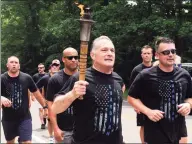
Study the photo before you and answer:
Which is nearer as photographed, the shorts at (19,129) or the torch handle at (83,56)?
the torch handle at (83,56)

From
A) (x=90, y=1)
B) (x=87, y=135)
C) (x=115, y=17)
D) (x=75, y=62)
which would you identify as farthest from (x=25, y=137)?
(x=90, y=1)

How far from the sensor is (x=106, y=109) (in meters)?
4.15

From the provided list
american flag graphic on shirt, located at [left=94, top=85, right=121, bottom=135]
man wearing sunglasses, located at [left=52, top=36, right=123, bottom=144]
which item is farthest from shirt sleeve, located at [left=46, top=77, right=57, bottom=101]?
american flag graphic on shirt, located at [left=94, top=85, right=121, bottom=135]

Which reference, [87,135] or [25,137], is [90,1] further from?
[87,135]

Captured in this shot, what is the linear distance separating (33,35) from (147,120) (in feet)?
132

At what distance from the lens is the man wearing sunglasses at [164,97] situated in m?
4.98

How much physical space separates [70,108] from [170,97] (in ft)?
5.03

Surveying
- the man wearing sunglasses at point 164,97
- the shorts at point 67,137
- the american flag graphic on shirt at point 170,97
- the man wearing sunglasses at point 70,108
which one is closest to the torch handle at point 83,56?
the man wearing sunglasses at point 164,97

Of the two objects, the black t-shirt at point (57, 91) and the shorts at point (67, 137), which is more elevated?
the black t-shirt at point (57, 91)

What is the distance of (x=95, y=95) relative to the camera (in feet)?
13.5

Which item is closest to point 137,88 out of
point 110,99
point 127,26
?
point 110,99

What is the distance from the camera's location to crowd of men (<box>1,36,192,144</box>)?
13.5 feet

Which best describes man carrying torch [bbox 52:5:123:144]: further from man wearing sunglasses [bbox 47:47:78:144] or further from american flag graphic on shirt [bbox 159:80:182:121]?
man wearing sunglasses [bbox 47:47:78:144]

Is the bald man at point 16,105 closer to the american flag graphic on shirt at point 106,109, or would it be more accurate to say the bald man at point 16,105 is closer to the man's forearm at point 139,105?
the man's forearm at point 139,105
